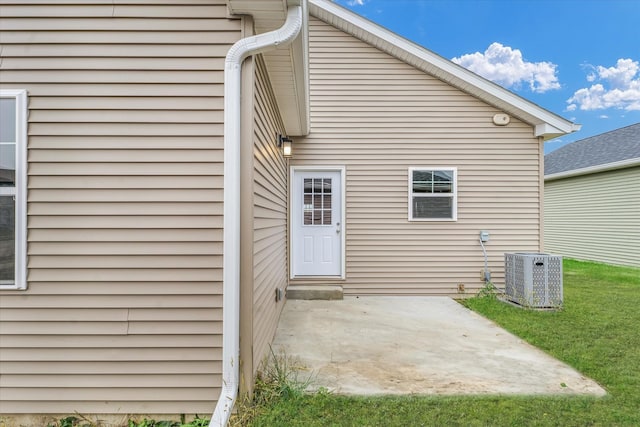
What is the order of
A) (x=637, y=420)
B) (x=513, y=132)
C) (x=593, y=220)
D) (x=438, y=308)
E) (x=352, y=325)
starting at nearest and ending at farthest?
(x=637, y=420)
(x=352, y=325)
(x=438, y=308)
(x=513, y=132)
(x=593, y=220)

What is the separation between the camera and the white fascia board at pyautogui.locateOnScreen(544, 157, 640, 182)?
24.9 feet

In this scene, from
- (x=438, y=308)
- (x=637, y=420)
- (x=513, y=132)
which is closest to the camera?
(x=637, y=420)

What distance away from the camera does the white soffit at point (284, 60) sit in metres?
1.95

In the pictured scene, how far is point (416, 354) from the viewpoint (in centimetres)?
292

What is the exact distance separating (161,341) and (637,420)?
2.87 m

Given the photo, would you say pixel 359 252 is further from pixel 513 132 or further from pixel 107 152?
pixel 107 152

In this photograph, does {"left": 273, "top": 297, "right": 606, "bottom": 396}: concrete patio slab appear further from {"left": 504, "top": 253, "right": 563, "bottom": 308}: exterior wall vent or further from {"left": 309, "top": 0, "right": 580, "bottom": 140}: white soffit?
{"left": 309, "top": 0, "right": 580, "bottom": 140}: white soffit

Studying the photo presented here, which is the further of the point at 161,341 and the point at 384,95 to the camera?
the point at 384,95

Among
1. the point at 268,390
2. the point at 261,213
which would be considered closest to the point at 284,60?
the point at 261,213

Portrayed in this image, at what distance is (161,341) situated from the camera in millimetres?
2006

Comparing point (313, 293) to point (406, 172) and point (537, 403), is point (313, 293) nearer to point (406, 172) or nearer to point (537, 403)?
point (406, 172)

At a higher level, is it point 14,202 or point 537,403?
point 14,202

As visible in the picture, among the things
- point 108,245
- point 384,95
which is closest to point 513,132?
point 384,95

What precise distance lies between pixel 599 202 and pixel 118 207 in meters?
10.8
